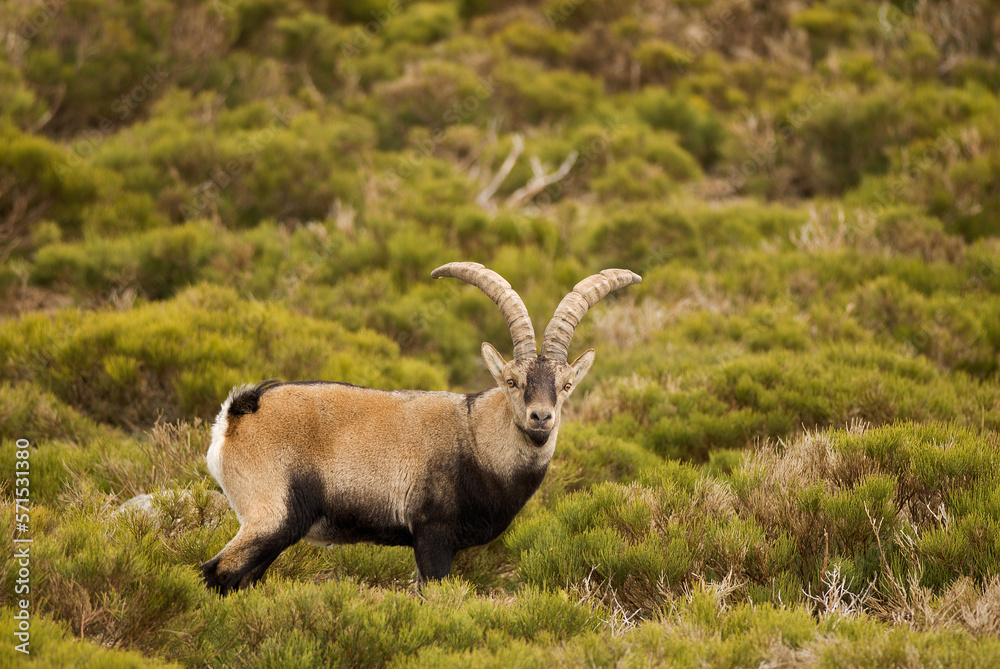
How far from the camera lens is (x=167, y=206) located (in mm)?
12289

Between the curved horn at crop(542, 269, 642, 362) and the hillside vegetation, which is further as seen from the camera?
the curved horn at crop(542, 269, 642, 362)

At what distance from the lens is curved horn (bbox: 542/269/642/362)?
544 centimetres

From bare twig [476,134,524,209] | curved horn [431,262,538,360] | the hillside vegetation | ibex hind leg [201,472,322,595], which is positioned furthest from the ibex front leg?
bare twig [476,134,524,209]

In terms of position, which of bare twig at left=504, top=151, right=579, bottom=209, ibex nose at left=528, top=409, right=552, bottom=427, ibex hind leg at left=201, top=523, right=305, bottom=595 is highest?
ibex nose at left=528, top=409, right=552, bottom=427

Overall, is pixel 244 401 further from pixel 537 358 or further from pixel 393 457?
pixel 537 358

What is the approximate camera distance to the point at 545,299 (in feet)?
36.2

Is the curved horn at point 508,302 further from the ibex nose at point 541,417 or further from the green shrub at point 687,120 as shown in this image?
the green shrub at point 687,120

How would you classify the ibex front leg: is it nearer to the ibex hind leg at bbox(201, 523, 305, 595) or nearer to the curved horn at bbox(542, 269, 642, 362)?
the ibex hind leg at bbox(201, 523, 305, 595)

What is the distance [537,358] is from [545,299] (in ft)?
19.0

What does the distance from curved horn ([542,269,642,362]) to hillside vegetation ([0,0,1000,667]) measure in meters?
1.32

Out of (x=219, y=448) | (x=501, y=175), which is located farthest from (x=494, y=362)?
(x=501, y=175)

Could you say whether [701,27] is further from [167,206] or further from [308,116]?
[167,206]

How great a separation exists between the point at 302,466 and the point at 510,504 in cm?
139

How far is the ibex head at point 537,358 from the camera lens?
509 centimetres
